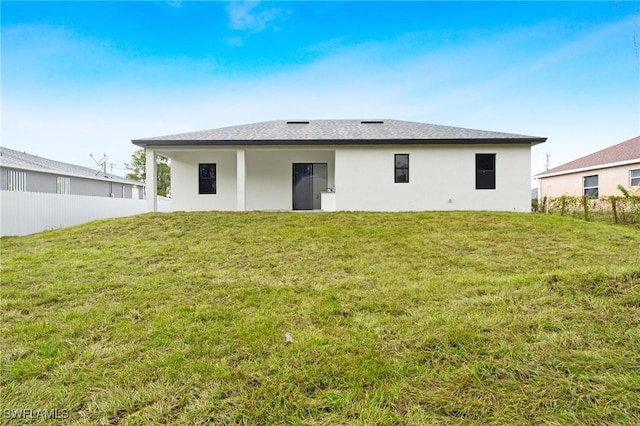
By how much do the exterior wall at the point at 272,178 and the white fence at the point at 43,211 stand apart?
671 cm

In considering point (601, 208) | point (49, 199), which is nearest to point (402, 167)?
point (601, 208)

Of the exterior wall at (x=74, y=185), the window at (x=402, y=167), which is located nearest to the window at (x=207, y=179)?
the window at (x=402, y=167)

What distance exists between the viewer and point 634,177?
1379 centimetres

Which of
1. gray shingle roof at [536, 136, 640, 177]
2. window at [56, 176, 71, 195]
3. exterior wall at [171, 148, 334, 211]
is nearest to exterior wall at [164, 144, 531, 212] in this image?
exterior wall at [171, 148, 334, 211]

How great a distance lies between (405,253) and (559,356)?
12.3 ft

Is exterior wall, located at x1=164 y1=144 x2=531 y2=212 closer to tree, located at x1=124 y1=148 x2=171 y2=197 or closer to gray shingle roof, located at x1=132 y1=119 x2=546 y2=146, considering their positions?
gray shingle roof, located at x1=132 y1=119 x2=546 y2=146

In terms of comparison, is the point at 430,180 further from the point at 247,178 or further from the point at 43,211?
the point at 43,211

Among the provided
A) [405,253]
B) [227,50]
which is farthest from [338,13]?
[405,253]

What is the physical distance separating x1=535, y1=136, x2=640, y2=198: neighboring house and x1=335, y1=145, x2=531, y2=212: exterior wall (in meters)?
7.80

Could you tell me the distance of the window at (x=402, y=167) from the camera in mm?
11086

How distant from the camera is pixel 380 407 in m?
1.89

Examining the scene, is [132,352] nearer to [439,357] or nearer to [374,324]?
[374,324]

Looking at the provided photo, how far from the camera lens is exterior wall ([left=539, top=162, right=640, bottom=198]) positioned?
1422cm

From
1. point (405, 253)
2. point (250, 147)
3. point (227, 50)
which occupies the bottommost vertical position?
point (405, 253)
